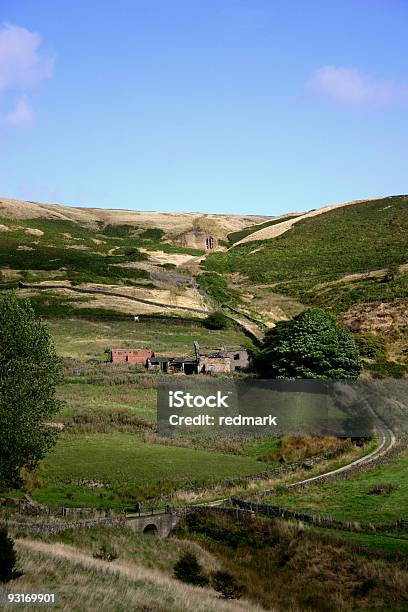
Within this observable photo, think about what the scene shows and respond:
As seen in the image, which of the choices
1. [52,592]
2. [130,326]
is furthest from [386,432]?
[130,326]

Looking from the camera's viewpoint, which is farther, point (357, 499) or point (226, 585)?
point (357, 499)

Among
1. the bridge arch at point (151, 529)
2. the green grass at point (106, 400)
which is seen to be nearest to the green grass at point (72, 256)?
the green grass at point (106, 400)

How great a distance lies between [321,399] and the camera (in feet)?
208

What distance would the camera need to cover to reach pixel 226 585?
102 feet

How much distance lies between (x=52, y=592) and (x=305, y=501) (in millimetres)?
18786

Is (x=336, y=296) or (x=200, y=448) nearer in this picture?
(x=200, y=448)

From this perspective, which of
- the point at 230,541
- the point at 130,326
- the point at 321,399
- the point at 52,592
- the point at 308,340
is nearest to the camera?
the point at 52,592

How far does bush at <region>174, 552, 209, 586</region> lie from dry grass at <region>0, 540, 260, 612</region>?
699mm

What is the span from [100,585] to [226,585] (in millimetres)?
6286

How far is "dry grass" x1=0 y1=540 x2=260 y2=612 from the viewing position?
83.2ft

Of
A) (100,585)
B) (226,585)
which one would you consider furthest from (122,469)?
(100,585)

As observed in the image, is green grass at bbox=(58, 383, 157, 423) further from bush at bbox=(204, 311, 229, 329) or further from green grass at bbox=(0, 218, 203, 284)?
green grass at bbox=(0, 218, 203, 284)

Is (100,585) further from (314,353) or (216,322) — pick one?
(216,322)

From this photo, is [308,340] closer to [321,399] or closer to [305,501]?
[321,399]
